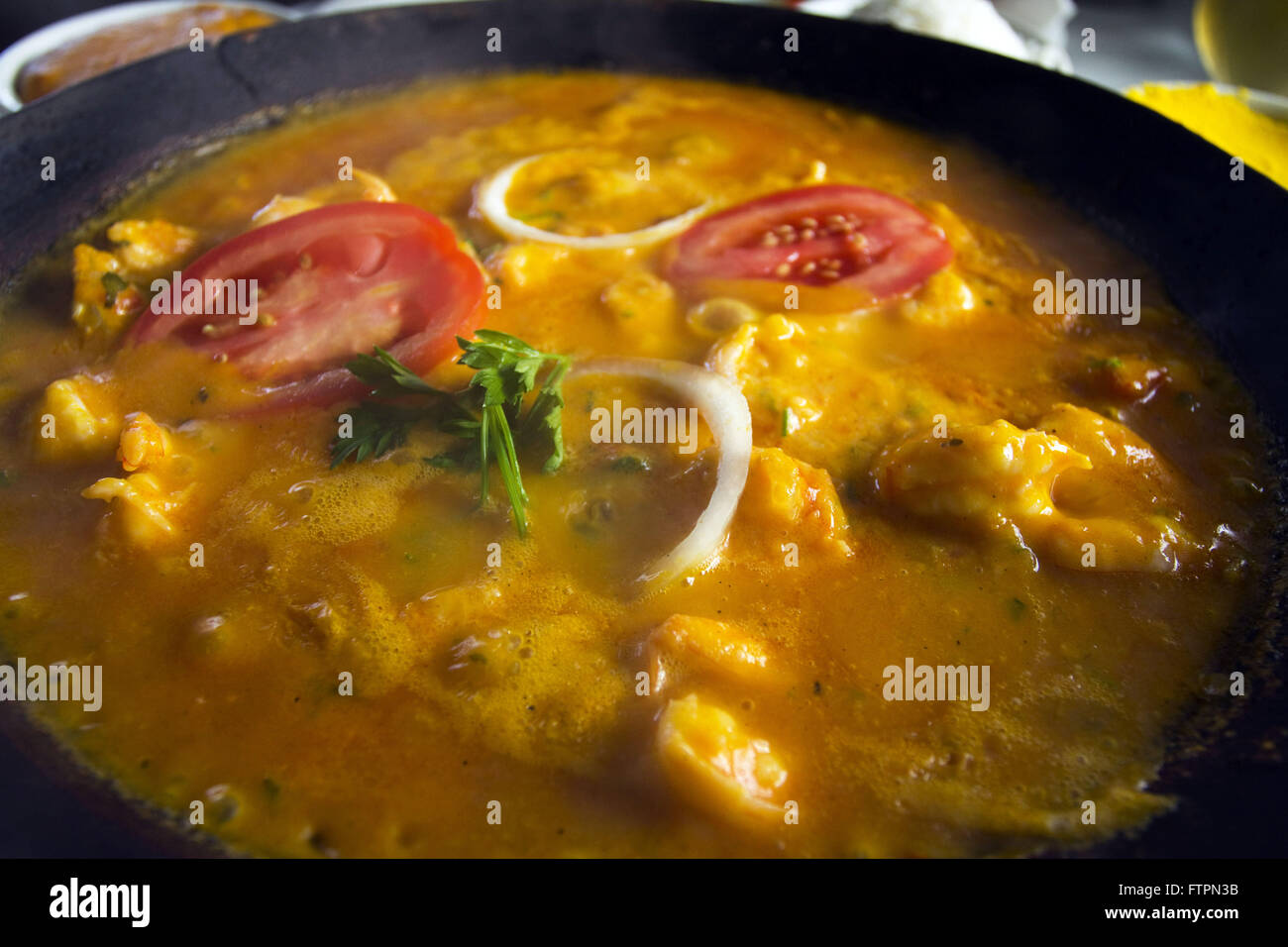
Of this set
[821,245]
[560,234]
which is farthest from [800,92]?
[560,234]

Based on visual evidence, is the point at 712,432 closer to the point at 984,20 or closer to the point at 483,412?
the point at 483,412

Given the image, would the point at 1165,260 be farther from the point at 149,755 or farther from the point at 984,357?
the point at 149,755

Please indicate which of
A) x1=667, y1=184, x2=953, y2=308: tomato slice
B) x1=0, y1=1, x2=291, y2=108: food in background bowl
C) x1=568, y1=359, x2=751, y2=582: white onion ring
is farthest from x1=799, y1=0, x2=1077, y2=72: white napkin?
x1=0, y1=1, x2=291, y2=108: food in background bowl

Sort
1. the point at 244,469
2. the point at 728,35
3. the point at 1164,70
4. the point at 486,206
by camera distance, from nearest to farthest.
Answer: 1. the point at 244,469
2. the point at 486,206
3. the point at 728,35
4. the point at 1164,70

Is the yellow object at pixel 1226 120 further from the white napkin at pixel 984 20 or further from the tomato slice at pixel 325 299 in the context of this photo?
the tomato slice at pixel 325 299

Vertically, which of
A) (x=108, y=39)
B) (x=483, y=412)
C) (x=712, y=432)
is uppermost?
(x=108, y=39)
